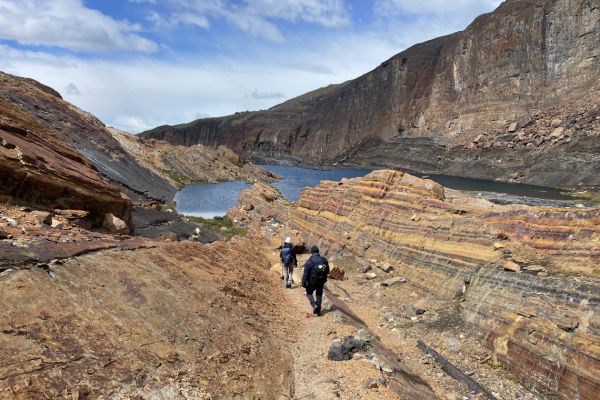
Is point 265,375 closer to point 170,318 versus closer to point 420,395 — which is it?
point 170,318

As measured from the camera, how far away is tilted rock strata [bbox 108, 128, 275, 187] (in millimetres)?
72344

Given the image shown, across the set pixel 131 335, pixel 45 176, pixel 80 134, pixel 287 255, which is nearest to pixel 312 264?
pixel 287 255

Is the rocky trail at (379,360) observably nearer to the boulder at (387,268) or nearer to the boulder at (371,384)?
the boulder at (371,384)

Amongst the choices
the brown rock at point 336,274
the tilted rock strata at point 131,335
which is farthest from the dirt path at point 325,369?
the brown rock at point 336,274

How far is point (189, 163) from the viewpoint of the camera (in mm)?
86125

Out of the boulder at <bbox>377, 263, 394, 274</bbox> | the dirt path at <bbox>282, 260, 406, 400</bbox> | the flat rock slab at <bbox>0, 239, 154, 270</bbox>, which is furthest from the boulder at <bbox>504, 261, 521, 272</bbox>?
the flat rock slab at <bbox>0, 239, 154, 270</bbox>

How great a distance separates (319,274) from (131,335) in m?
6.29

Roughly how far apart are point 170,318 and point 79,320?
1742mm

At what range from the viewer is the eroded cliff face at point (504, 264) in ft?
32.4

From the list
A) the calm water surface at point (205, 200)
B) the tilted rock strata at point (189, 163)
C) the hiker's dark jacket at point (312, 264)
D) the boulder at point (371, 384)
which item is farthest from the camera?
the tilted rock strata at point (189, 163)

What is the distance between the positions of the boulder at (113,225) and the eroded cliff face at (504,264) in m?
10.0

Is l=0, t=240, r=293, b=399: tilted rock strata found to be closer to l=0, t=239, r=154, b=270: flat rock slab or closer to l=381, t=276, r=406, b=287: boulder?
l=0, t=239, r=154, b=270: flat rock slab

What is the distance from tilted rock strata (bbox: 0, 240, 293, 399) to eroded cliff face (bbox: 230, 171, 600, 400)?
18.9 feet

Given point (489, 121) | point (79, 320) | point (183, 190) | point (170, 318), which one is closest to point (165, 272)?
point (170, 318)
